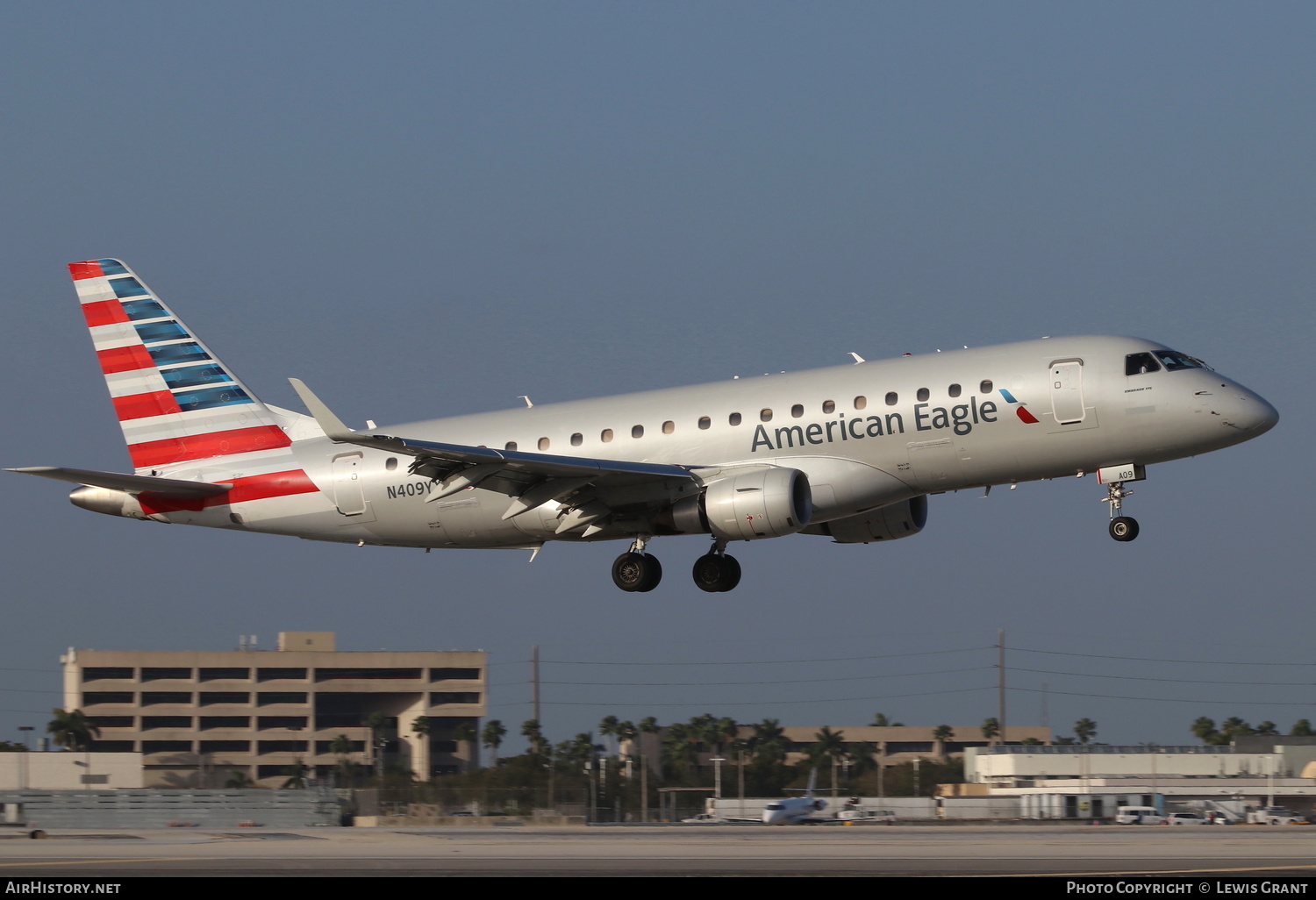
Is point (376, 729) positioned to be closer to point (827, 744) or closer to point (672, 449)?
point (827, 744)

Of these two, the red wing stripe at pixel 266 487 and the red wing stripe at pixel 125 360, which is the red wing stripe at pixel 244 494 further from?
the red wing stripe at pixel 125 360

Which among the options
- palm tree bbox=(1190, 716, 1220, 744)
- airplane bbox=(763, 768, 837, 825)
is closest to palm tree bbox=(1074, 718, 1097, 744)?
palm tree bbox=(1190, 716, 1220, 744)

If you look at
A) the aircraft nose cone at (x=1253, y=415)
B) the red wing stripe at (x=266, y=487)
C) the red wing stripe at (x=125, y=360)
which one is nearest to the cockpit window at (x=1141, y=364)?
the aircraft nose cone at (x=1253, y=415)

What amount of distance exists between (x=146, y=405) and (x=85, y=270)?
4945mm

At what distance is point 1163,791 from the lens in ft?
266

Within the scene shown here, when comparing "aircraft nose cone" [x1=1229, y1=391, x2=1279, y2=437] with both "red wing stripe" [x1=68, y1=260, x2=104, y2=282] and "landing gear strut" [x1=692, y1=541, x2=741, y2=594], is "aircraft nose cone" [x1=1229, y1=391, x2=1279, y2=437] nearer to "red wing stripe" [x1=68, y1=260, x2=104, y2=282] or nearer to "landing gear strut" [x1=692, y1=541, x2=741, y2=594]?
"landing gear strut" [x1=692, y1=541, x2=741, y2=594]

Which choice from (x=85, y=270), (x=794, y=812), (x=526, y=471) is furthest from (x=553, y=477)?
(x=794, y=812)

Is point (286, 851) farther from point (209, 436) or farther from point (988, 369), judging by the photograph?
point (988, 369)

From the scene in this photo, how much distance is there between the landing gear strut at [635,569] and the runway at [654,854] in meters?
6.28

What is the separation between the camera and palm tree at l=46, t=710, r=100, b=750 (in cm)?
11950

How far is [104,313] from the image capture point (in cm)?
4506

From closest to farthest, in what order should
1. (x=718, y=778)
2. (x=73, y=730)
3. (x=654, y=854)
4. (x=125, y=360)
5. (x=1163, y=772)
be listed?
(x=654, y=854), (x=125, y=360), (x=718, y=778), (x=1163, y=772), (x=73, y=730)
